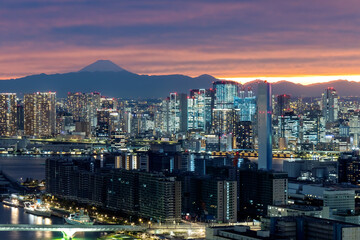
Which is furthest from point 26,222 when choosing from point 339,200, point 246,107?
point 246,107

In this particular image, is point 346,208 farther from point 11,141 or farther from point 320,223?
point 11,141

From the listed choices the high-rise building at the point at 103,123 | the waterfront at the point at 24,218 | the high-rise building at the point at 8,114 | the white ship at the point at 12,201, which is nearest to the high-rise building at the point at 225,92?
the high-rise building at the point at 103,123

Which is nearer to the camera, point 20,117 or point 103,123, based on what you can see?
point 103,123

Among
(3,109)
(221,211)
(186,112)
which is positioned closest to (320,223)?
(221,211)

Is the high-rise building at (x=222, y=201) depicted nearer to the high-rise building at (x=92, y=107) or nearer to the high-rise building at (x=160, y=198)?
the high-rise building at (x=160, y=198)

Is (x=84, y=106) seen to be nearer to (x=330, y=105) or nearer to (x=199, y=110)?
Result: (x=199, y=110)

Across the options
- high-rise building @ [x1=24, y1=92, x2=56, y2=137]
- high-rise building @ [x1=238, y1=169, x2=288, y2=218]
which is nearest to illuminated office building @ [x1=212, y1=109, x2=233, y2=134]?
high-rise building @ [x1=24, y1=92, x2=56, y2=137]

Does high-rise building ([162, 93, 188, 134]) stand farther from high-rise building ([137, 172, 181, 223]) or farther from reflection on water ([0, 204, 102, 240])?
high-rise building ([137, 172, 181, 223])
